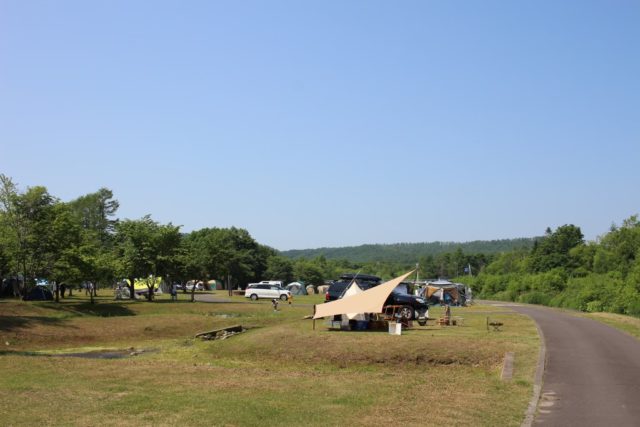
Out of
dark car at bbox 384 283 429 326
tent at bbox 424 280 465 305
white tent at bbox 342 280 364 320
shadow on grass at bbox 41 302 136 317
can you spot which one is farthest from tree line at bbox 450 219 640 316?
shadow on grass at bbox 41 302 136 317

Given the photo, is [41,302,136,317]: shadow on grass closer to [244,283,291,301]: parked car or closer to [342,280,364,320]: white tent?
[244,283,291,301]: parked car

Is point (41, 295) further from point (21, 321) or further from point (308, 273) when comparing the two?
point (308, 273)

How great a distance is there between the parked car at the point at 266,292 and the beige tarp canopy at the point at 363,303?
115 feet

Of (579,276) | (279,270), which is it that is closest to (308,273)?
(279,270)

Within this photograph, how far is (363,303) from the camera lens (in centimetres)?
2336

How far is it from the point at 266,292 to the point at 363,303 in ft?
122

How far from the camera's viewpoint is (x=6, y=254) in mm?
38781

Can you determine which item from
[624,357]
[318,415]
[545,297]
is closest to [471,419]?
[318,415]

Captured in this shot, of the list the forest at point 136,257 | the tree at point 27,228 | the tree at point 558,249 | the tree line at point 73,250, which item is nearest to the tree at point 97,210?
the forest at point 136,257

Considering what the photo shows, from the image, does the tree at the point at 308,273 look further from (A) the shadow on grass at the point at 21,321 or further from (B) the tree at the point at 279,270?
(A) the shadow on grass at the point at 21,321

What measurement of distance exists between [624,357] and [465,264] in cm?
15203

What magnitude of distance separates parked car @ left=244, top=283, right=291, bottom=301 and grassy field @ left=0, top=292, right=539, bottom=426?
1112 inches

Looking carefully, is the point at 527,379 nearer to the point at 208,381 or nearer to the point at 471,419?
the point at 471,419

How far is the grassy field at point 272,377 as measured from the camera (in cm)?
1074
